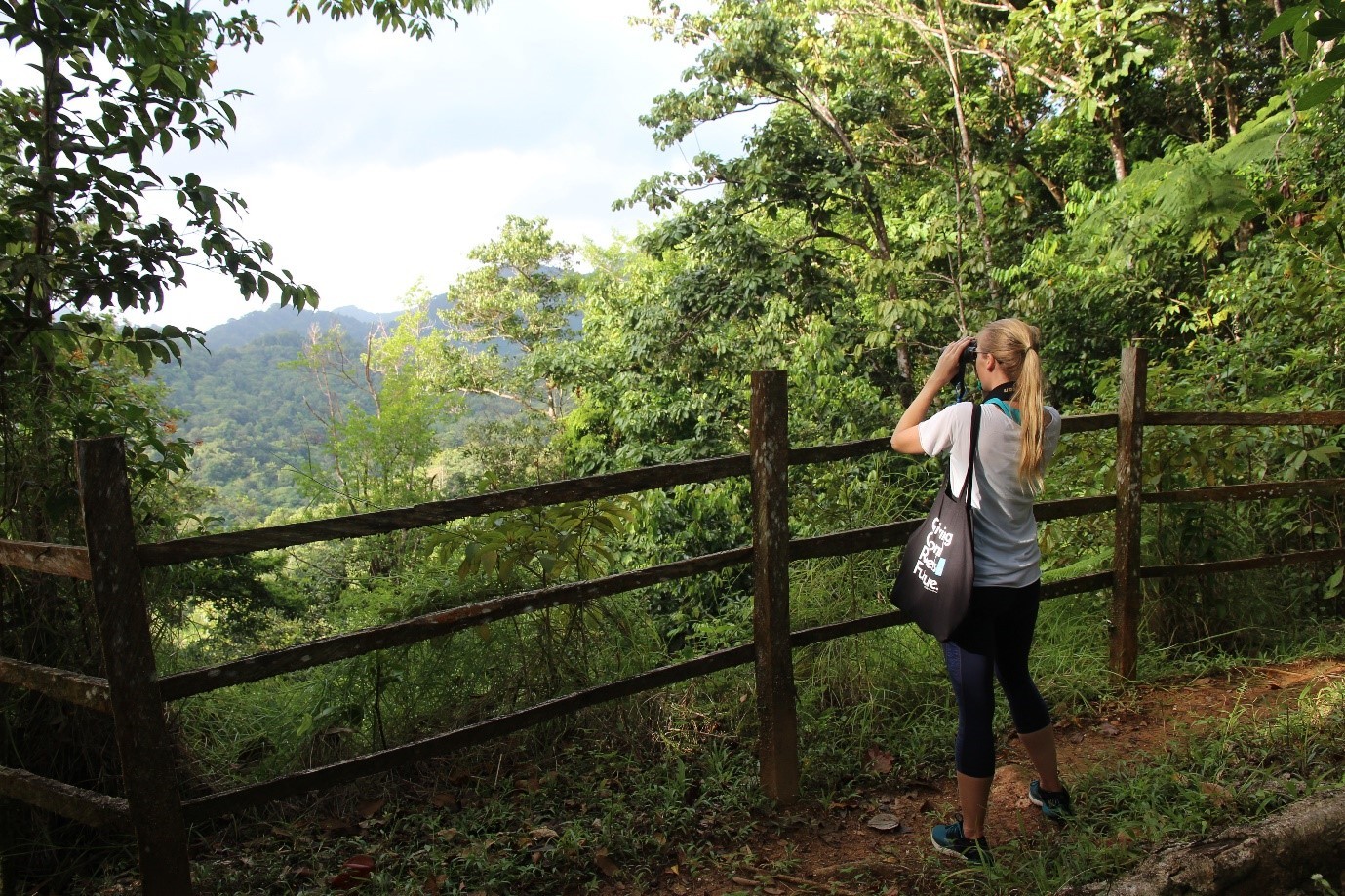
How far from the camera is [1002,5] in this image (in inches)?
480

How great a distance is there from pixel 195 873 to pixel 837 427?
954cm

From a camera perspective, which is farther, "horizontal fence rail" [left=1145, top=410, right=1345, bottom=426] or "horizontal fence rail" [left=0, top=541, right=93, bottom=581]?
"horizontal fence rail" [left=1145, top=410, right=1345, bottom=426]

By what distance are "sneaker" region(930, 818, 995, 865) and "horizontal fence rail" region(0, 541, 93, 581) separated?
8.91ft

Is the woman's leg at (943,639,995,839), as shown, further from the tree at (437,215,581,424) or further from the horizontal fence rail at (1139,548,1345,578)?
the tree at (437,215,581,424)

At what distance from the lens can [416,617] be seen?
307cm

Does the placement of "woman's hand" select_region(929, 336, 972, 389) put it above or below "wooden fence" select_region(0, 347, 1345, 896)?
above

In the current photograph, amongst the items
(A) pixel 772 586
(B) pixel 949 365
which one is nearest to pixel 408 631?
(A) pixel 772 586

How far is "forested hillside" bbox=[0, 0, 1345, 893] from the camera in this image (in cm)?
337

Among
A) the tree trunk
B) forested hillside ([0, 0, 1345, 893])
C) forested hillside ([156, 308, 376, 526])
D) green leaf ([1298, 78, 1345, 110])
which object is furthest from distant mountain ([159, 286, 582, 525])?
the tree trunk

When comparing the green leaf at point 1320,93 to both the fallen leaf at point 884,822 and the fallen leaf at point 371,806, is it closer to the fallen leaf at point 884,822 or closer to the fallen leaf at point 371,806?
the fallen leaf at point 884,822

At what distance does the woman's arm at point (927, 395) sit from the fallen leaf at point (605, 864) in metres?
1.73

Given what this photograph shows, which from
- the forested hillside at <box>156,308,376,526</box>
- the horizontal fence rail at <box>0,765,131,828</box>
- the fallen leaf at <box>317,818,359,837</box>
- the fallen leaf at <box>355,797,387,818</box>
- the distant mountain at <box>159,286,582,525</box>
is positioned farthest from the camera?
the forested hillside at <box>156,308,376,526</box>

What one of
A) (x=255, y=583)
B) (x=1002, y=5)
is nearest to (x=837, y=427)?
(x=1002, y=5)

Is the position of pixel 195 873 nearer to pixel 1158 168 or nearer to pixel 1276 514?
pixel 1276 514
